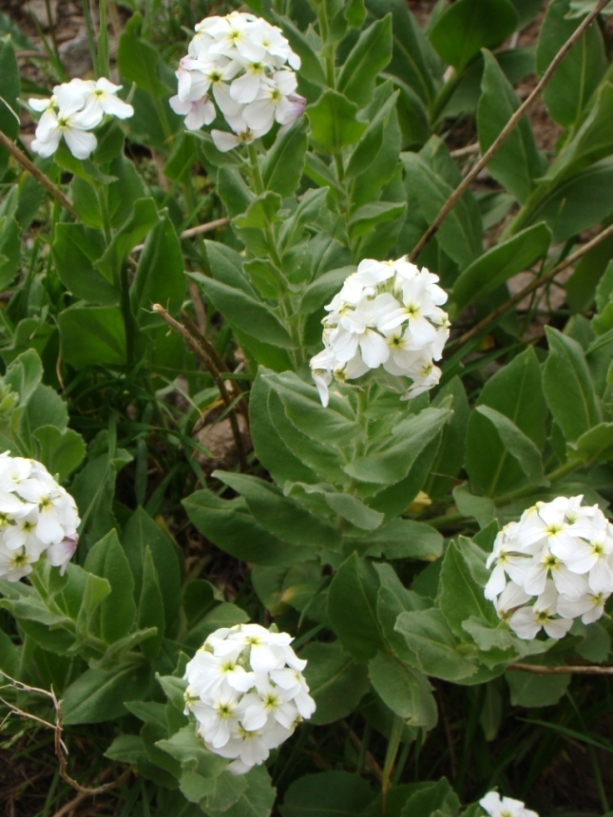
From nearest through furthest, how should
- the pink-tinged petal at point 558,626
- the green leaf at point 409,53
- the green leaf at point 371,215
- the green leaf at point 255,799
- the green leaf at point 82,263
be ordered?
the pink-tinged petal at point 558,626, the green leaf at point 255,799, the green leaf at point 371,215, the green leaf at point 82,263, the green leaf at point 409,53

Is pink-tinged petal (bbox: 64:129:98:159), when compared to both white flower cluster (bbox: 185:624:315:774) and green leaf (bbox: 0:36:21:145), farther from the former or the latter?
white flower cluster (bbox: 185:624:315:774)

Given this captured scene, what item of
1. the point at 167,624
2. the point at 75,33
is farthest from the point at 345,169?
the point at 75,33

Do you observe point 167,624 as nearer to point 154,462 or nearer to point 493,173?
point 154,462

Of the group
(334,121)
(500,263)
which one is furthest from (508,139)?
(334,121)

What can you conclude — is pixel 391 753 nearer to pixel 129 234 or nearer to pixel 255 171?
pixel 255 171

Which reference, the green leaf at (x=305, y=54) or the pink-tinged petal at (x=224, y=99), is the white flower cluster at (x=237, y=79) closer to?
the pink-tinged petal at (x=224, y=99)

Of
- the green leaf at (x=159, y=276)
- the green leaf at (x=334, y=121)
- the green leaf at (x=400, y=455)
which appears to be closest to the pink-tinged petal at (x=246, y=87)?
the green leaf at (x=334, y=121)
